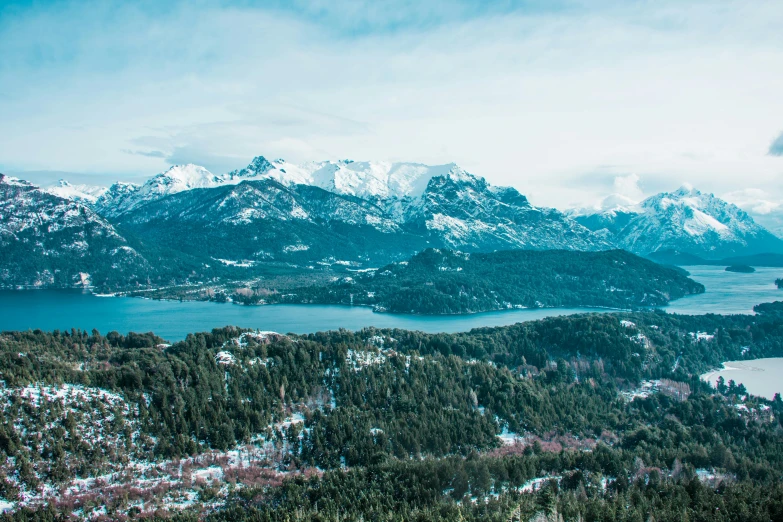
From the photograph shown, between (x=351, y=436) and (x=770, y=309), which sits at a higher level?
(x=770, y=309)

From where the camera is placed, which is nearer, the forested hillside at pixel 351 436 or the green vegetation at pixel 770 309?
the forested hillside at pixel 351 436

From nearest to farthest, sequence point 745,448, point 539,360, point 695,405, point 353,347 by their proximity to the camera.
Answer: point 745,448 < point 695,405 < point 353,347 < point 539,360

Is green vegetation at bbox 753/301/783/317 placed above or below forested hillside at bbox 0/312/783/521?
above

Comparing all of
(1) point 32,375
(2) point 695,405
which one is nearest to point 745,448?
(2) point 695,405

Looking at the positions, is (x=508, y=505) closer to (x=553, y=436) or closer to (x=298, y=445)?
(x=298, y=445)

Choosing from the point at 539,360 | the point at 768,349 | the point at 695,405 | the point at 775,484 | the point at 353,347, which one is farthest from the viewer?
the point at 768,349

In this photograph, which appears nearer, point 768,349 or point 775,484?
point 775,484

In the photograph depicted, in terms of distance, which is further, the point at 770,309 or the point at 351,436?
the point at 770,309

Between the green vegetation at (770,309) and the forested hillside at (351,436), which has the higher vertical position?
the green vegetation at (770,309)
